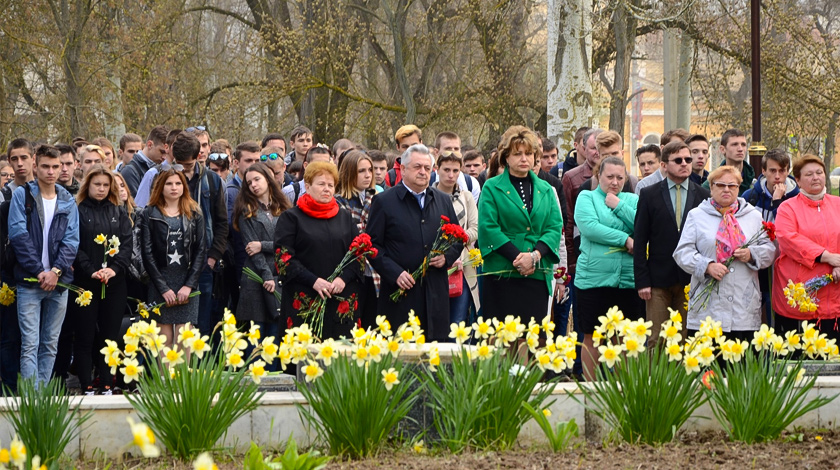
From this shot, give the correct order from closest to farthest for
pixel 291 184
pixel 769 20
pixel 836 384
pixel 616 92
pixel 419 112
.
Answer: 1. pixel 836 384
2. pixel 291 184
3. pixel 769 20
4. pixel 616 92
5. pixel 419 112

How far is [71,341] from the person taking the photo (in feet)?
28.5

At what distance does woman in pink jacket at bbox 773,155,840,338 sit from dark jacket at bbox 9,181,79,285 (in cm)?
527

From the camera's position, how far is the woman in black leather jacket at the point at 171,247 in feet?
27.3

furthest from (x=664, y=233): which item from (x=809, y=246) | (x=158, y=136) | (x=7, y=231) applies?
(x=7, y=231)

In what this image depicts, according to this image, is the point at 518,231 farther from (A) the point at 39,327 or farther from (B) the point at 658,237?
(A) the point at 39,327

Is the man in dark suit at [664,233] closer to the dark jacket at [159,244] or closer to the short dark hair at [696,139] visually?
the short dark hair at [696,139]

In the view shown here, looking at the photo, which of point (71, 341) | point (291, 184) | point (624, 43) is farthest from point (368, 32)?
point (71, 341)

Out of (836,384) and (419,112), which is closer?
(836,384)

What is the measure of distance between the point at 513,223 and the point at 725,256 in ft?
5.00

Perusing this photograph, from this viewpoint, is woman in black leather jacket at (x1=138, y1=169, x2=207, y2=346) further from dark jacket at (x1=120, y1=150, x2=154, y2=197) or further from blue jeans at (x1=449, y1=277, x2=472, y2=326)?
blue jeans at (x1=449, y1=277, x2=472, y2=326)

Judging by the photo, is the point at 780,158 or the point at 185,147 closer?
the point at 780,158

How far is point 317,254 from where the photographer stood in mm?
7582

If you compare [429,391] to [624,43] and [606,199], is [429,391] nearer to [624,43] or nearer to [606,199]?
[606,199]

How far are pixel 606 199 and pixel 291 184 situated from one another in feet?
10.1
